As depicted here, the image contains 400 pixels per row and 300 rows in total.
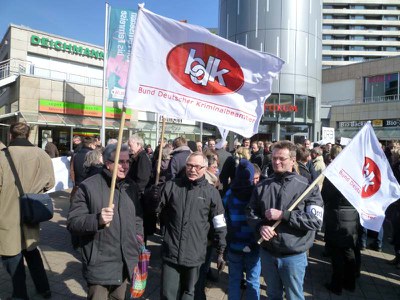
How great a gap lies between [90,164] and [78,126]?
1599 centimetres

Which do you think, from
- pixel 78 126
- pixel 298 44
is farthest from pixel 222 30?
pixel 78 126

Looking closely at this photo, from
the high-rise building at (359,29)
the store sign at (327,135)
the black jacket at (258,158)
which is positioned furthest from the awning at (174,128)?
the high-rise building at (359,29)

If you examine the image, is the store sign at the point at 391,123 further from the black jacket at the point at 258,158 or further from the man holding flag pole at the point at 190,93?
the man holding flag pole at the point at 190,93

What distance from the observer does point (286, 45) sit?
83.7 feet

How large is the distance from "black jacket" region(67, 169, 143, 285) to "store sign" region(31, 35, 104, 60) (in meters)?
22.1

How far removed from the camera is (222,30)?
1101 inches

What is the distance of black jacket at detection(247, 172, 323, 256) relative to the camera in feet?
9.57

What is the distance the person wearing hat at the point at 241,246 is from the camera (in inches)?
139

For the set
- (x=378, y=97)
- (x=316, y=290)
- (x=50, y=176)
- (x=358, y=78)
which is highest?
(x=358, y=78)

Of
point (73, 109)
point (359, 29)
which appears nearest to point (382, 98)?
point (73, 109)

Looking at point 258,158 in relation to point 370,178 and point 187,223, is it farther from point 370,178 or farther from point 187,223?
point 187,223

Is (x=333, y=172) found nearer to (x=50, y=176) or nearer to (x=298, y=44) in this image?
(x=50, y=176)

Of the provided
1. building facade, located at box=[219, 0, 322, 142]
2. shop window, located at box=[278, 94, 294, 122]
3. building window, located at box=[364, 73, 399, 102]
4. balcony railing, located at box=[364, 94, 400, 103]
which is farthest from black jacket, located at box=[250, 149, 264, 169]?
building window, located at box=[364, 73, 399, 102]

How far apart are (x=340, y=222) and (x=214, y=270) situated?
77.7 inches
